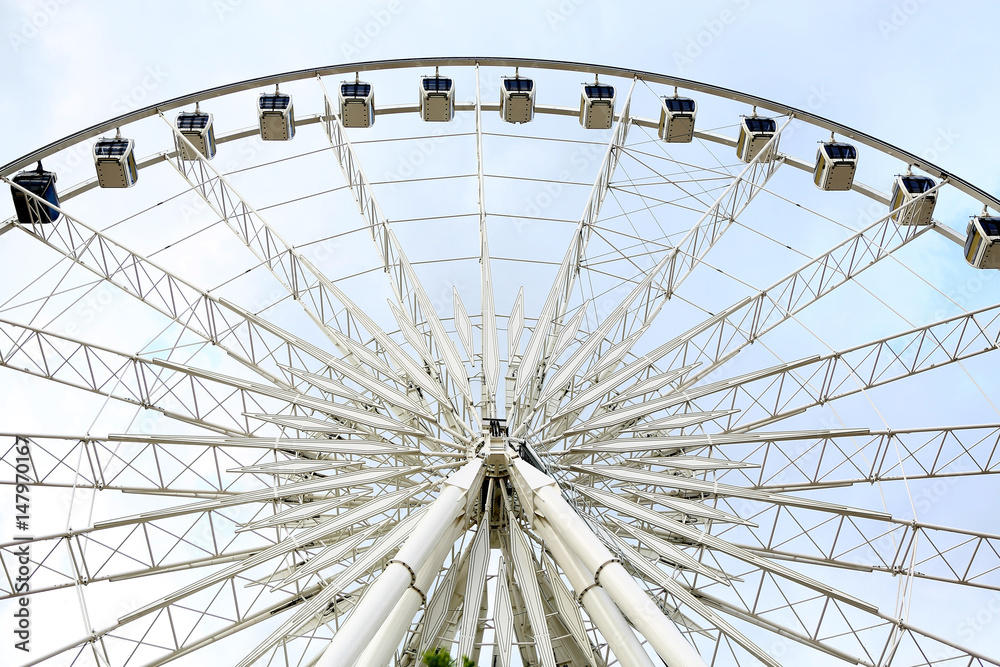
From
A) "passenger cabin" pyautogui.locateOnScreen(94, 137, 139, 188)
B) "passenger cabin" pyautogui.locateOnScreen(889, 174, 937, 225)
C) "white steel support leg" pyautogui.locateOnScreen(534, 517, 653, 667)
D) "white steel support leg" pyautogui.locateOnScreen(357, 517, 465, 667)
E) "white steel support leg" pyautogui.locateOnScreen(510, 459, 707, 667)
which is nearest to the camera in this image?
"white steel support leg" pyautogui.locateOnScreen(510, 459, 707, 667)

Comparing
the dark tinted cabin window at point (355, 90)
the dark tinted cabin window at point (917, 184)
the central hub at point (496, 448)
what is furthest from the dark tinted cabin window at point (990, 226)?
the dark tinted cabin window at point (355, 90)

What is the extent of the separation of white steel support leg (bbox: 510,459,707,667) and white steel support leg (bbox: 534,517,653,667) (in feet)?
1.00

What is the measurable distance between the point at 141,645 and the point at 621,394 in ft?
34.8

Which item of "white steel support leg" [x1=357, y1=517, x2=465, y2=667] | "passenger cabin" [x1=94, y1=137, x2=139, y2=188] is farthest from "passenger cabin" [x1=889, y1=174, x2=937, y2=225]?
"passenger cabin" [x1=94, y1=137, x2=139, y2=188]

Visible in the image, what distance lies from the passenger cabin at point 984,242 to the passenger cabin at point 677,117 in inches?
310

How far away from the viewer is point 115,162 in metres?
23.5

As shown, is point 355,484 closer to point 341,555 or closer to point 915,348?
point 341,555

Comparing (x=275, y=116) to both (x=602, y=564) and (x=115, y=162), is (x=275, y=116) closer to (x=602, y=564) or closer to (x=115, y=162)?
(x=115, y=162)

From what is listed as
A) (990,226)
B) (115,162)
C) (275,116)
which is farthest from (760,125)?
(115,162)

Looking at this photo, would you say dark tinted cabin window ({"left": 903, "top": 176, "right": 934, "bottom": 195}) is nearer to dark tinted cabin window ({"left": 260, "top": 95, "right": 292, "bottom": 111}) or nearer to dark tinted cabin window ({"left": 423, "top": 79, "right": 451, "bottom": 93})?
dark tinted cabin window ({"left": 423, "top": 79, "right": 451, "bottom": 93})

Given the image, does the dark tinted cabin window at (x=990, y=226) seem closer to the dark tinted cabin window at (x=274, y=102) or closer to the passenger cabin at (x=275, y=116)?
the passenger cabin at (x=275, y=116)

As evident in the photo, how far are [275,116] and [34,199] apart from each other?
6961 mm

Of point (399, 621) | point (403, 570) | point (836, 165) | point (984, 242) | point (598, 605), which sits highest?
point (836, 165)

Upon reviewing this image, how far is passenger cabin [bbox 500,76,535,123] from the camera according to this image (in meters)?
27.3
